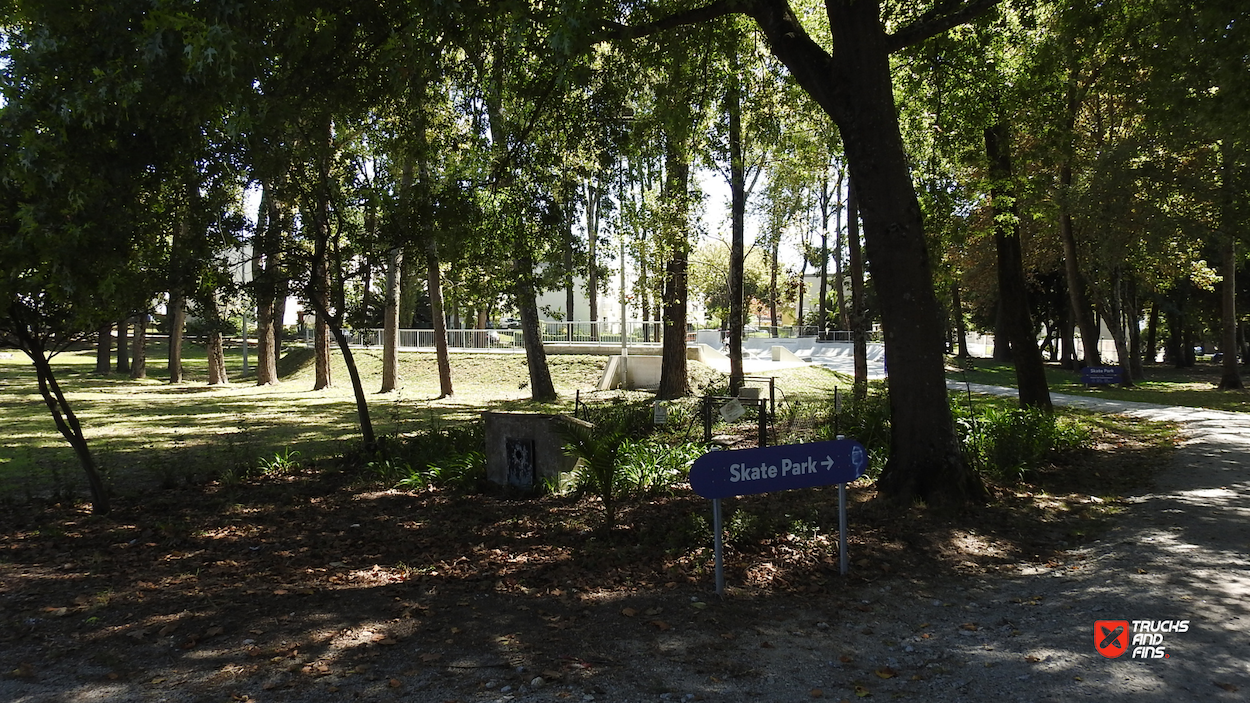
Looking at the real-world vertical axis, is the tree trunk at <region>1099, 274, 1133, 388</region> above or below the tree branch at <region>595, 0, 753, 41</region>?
below

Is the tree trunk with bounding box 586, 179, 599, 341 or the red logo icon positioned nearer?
the red logo icon

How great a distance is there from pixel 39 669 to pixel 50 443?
11979 mm

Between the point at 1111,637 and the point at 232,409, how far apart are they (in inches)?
809

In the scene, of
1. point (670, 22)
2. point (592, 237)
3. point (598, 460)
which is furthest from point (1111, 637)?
point (592, 237)

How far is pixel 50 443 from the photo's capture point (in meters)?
14.4

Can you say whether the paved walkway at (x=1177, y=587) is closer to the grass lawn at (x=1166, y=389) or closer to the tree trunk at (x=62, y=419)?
the grass lawn at (x=1166, y=389)

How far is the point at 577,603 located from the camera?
18.7ft

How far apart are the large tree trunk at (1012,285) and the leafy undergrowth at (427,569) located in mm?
4087

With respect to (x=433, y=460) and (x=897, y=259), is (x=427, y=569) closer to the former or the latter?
(x=433, y=460)

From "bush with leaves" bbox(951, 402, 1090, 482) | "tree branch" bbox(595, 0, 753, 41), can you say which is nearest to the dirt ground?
"bush with leaves" bbox(951, 402, 1090, 482)

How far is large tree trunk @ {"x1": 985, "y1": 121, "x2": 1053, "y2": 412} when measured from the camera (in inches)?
527

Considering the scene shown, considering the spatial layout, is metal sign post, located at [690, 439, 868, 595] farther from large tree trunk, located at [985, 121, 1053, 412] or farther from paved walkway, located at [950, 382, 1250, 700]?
large tree trunk, located at [985, 121, 1053, 412]

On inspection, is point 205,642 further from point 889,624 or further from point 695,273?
point 695,273

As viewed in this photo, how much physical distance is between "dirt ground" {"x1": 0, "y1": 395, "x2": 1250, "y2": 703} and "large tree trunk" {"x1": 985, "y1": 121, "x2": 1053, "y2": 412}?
4.86 metres
